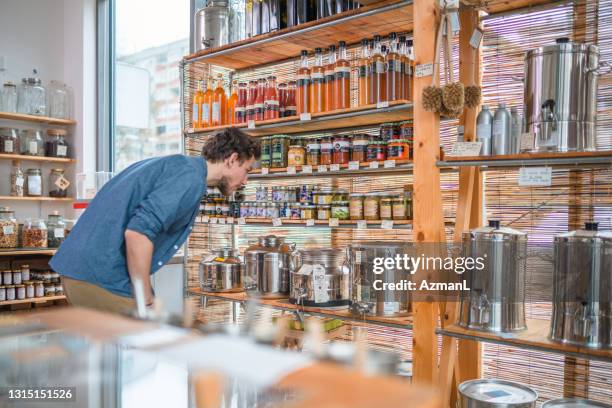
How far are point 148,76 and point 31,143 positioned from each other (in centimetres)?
123

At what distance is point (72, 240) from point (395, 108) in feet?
5.13

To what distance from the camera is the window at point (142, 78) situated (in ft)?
16.7

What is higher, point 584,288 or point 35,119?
point 35,119

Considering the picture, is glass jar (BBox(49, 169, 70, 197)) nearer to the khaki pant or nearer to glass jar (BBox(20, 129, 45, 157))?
glass jar (BBox(20, 129, 45, 157))

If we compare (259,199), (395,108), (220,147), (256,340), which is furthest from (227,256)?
(256,340)

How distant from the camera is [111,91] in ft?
18.2

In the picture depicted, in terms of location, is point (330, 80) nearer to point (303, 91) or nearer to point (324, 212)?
point (303, 91)

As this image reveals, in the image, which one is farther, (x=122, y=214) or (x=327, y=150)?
(x=327, y=150)

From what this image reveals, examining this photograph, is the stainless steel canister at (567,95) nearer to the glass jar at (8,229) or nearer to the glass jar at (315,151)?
the glass jar at (315,151)

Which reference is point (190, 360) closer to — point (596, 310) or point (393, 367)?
point (393, 367)

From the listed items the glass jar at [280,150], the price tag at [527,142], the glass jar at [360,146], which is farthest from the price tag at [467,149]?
the glass jar at [280,150]

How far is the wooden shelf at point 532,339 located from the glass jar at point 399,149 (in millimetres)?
866

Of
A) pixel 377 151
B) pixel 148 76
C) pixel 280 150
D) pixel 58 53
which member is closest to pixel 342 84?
pixel 377 151

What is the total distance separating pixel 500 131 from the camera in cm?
213
